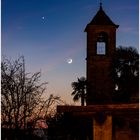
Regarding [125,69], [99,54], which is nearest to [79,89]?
[99,54]

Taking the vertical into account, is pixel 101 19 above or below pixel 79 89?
above

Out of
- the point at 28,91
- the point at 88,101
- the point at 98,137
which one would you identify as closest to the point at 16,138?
the point at 28,91

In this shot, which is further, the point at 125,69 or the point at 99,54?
the point at 99,54

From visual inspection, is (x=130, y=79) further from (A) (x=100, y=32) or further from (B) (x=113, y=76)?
(A) (x=100, y=32)

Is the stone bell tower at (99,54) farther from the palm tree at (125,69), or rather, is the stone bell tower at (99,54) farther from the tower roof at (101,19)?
the palm tree at (125,69)

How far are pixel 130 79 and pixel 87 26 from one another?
12625 millimetres

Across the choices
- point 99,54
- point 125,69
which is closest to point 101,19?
point 99,54

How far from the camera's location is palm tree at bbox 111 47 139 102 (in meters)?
27.8

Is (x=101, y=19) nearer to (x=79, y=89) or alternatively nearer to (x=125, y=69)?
(x=79, y=89)

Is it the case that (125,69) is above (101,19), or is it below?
below

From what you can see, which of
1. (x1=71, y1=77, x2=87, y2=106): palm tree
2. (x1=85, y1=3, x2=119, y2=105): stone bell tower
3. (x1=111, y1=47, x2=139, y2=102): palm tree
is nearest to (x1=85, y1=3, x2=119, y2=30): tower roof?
(x1=85, y1=3, x2=119, y2=105): stone bell tower

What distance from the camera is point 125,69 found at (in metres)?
29.5

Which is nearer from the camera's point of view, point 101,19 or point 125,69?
point 125,69

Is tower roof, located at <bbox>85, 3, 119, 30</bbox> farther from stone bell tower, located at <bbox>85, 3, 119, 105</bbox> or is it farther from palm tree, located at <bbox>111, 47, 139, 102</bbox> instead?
palm tree, located at <bbox>111, 47, 139, 102</bbox>
